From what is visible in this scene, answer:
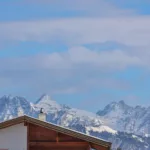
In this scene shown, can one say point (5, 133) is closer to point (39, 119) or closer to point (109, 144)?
point (39, 119)

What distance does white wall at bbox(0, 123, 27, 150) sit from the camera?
4994 cm

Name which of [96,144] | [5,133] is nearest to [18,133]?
[5,133]

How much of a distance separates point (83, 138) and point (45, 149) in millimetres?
2206

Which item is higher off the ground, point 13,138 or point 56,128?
point 56,128

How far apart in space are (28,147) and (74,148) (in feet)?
8.13

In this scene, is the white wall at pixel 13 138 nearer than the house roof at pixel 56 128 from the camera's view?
No

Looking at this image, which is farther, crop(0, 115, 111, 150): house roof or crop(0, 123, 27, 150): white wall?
crop(0, 123, 27, 150): white wall

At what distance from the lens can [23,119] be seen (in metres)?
49.9

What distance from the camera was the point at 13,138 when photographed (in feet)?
164

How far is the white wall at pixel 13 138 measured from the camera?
1966 inches

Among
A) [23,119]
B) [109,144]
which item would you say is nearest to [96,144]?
[109,144]

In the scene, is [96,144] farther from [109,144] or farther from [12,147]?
[12,147]

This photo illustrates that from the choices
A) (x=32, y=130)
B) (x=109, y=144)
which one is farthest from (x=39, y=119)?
(x=109, y=144)

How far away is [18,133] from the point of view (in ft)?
164
